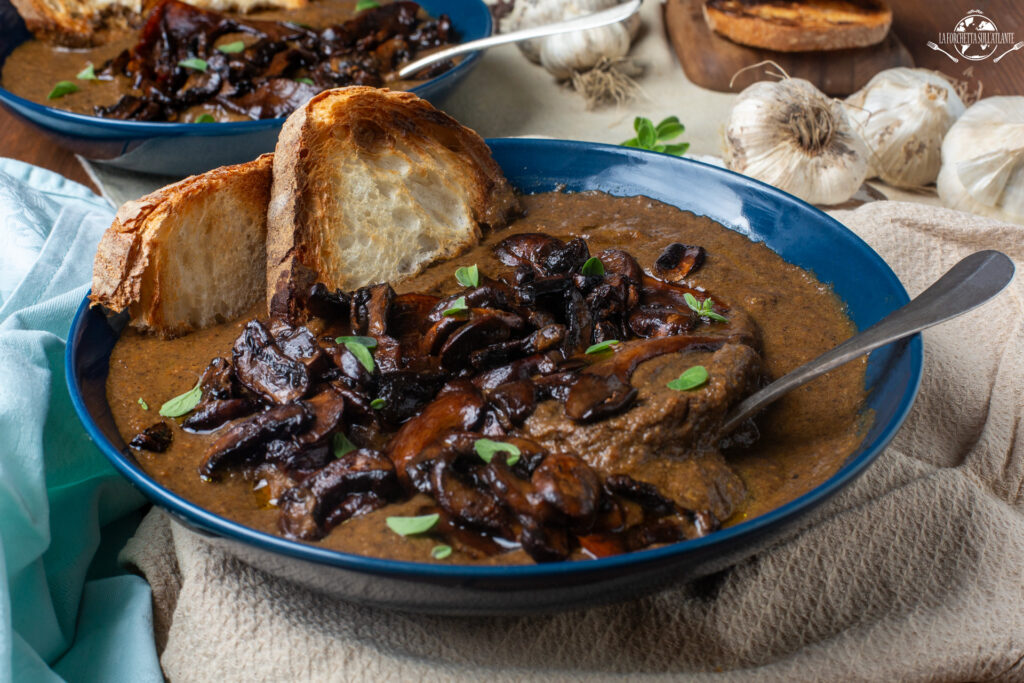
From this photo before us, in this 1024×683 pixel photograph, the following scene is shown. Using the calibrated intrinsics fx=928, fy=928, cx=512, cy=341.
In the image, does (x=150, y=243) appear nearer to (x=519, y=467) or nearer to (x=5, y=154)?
(x=519, y=467)

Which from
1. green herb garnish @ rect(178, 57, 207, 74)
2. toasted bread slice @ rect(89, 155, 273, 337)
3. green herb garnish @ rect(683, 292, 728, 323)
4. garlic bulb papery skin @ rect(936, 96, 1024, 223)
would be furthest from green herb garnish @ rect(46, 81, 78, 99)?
garlic bulb papery skin @ rect(936, 96, 1024, 223)

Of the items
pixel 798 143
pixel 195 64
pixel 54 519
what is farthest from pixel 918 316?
pixel 195 64

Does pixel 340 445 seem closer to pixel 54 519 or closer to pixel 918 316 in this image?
pixel 54 519

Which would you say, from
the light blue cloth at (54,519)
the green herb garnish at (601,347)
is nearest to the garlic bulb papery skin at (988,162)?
the green herb garnish at (601,347)

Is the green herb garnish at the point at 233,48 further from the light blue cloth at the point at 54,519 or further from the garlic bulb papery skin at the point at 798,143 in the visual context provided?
the garlic bulb papery skin at the point at 798,143

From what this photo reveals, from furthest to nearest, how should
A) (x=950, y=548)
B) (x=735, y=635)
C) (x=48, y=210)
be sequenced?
(x=48, y=210) → (x=950, y=548) → (x=735, y=635)

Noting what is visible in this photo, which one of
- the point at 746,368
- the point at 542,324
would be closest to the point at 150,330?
the point at 542,324

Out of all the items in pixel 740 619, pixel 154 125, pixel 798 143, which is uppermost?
pixel 154 125
